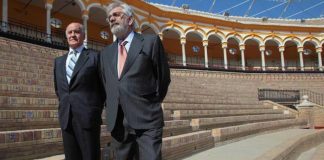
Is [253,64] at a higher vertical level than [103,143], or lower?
higher

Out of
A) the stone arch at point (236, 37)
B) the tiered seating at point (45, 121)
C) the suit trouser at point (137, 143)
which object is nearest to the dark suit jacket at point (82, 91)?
the suit trouser at point (137, 143)

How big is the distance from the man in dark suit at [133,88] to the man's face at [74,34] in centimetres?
45

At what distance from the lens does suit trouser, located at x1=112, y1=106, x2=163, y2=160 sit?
2.56 m

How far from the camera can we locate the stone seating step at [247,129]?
7.40 m

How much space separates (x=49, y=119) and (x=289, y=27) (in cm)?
3000

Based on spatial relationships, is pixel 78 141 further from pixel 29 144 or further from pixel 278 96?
pixel 278 96

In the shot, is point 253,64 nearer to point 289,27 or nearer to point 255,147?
point 289,27

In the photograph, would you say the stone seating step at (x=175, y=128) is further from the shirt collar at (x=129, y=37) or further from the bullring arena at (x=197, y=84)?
the shirt collar at (x=129, y=37)

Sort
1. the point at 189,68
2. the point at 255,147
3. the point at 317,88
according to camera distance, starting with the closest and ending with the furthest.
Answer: the point at 255,147 → the point at 189,68 → the point at 317,88

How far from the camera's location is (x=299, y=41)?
3145cm

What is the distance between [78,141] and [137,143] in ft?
2.09

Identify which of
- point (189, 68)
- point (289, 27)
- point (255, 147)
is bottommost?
point (255, 147)

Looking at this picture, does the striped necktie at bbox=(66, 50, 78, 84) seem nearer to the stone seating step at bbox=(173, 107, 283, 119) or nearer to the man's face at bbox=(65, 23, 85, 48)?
the man's face at bbox=(65, 23, 85, 48)

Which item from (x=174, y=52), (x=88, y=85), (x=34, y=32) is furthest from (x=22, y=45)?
(x=174, y=52)
